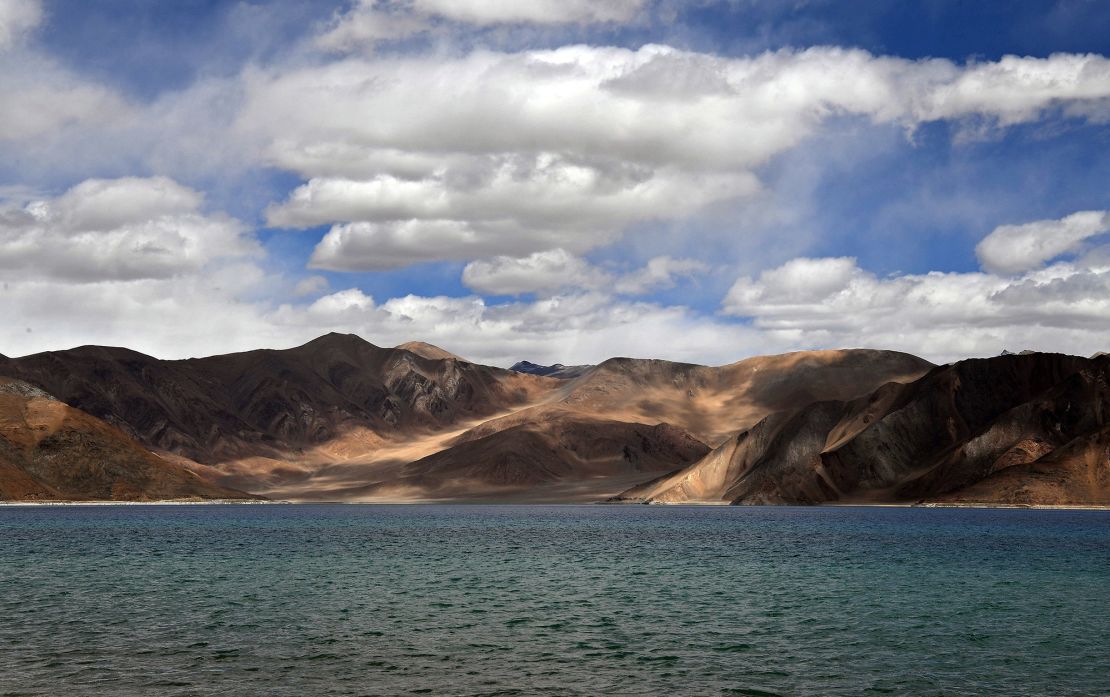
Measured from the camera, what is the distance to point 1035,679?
3697 centimetres

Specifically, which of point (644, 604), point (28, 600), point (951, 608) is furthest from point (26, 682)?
point (951, 608)

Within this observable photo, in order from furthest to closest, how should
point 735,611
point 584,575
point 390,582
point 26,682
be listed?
1. point 584,575
2. point 390,582
3. point 735,611
4. point 26,682

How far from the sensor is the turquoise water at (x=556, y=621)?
36.9m

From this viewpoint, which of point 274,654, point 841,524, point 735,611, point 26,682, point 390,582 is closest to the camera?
point 26,682

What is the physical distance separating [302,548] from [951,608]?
65.2m

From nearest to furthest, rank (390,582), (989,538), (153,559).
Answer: (390,582), (153,559), (989,538)

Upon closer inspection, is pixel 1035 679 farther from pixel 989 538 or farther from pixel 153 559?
pixel 989 538

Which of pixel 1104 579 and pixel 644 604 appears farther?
pixel 1104 579

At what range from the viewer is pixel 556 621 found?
5106 centimetres

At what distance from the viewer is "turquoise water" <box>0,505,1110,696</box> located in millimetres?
36875

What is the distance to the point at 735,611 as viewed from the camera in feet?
180

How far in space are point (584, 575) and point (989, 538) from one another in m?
60.8

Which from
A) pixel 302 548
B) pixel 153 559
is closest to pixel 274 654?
pixel 153 559

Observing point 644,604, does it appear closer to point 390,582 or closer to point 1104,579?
point 390,582
